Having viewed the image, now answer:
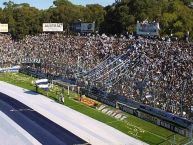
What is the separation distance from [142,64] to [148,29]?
9022 millimetres

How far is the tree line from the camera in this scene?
241 ft

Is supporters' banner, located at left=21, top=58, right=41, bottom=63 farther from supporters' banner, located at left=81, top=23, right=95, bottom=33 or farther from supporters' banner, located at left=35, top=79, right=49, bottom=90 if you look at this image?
supporters' banner, located at left=35, top=79, right=49, bottom=90

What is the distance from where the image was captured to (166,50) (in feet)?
168

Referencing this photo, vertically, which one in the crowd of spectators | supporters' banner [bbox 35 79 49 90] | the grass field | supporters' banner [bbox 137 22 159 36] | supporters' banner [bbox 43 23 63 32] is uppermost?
supporters' banner [bbox 137 22 159 36]

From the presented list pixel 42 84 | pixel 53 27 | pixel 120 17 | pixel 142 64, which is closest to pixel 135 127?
pixel 142 64

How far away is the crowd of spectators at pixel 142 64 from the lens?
4193 centimetres

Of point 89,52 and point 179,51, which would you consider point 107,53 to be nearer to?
point 89,52

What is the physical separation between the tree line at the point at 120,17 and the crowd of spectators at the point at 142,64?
10.2 meters

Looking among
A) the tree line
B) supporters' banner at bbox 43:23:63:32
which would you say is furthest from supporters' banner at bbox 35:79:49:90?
supporters' banner at bbox 43:23:63:32

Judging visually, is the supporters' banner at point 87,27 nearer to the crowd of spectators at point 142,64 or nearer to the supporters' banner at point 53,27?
the crowd of spectators at point 142,64

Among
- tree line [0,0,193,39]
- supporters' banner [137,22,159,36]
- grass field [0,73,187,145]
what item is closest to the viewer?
grass field [0,73,187,145]

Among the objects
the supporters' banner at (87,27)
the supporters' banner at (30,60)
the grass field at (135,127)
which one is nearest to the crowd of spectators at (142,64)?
the supporters' banner at (30,60)

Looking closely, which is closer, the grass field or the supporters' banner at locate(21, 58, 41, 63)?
the grass field

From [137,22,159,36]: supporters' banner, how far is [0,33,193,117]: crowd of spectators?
5.46ft
